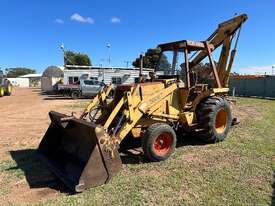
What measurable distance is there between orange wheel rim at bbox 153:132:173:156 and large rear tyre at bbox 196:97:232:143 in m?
1.49

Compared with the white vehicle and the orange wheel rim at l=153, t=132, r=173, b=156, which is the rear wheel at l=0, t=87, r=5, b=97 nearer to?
the white vehicle

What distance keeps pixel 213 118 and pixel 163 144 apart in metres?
1.77

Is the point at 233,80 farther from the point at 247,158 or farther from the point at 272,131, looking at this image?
the point at 247,158

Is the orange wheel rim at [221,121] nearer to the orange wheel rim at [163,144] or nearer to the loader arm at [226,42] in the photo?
Answer: the loader arm at [226,42]

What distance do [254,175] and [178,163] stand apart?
4.91ft

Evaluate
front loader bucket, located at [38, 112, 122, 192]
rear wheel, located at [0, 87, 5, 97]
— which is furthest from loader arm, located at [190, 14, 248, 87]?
rear wheel, located at [0, 87, 5, 97]

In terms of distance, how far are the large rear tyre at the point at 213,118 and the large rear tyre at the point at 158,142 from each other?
1.46 meters

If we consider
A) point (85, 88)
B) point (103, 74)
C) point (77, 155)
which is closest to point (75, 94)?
point (85, 88)

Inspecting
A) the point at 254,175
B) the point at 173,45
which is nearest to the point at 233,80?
the point at 173,45

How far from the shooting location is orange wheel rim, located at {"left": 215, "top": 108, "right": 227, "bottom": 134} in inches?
364

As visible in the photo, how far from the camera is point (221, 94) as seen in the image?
9.68 metres

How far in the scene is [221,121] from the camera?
9375mm

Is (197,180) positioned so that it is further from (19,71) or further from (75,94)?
(19,71)

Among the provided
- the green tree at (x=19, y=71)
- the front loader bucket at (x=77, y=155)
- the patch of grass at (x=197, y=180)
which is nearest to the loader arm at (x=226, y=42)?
the patch of grass at (x=197, y=180)
